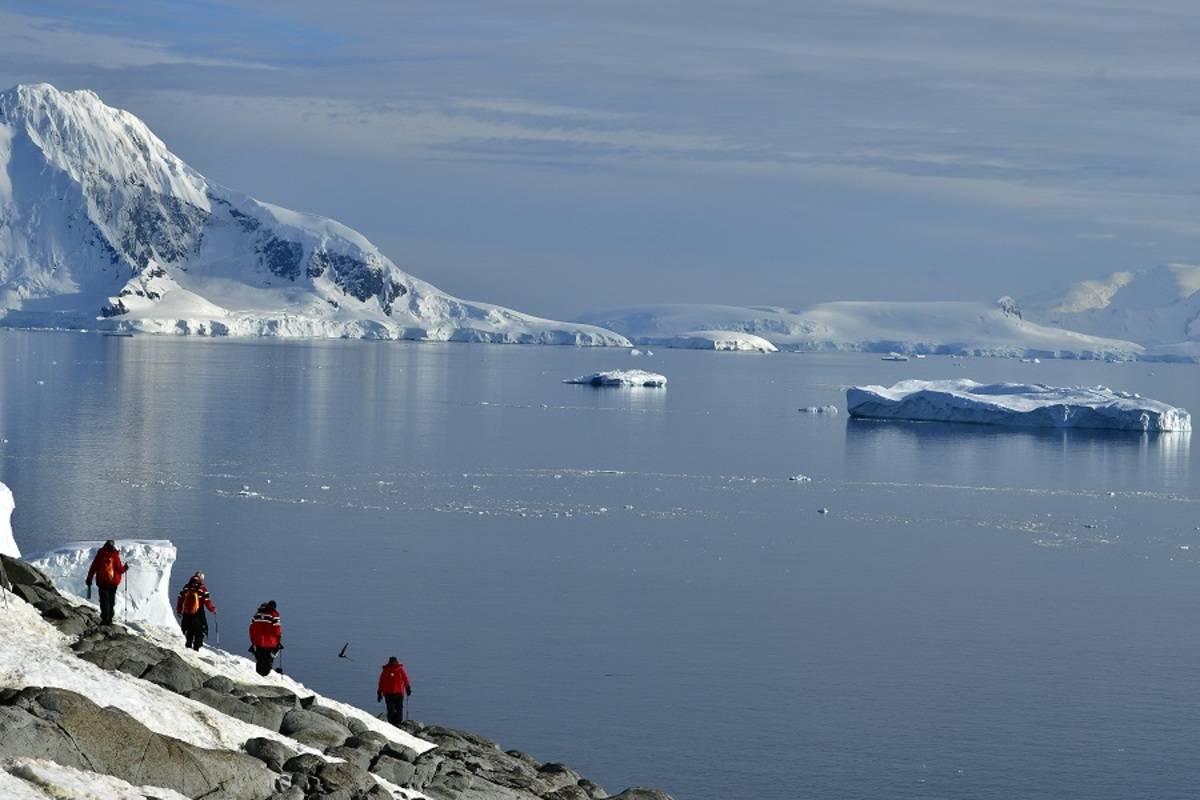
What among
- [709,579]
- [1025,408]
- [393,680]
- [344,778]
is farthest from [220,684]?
[1025,408]

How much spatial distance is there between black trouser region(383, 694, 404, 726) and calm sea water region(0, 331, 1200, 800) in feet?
9.56

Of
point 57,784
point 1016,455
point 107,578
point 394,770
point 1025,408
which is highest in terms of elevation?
point 1025,408

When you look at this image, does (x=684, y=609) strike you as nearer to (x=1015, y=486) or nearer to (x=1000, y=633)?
(x=1000, y=633)

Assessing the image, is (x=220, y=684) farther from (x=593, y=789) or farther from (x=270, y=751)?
(x=593, y=789)

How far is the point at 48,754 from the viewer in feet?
40.5

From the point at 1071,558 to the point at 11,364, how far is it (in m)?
86.4

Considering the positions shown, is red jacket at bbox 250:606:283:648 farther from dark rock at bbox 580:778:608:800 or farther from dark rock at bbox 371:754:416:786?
dark rock at bbox 580:778:608:800

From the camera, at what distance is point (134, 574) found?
2383 cm

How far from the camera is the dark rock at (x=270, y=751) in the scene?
14.0 meters

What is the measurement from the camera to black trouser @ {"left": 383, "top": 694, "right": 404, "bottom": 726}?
18.6 m

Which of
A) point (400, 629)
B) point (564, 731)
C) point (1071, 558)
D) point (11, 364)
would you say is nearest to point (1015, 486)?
point (1071, 558)

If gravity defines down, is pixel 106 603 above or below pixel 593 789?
above

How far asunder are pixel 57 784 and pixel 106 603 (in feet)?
22.5

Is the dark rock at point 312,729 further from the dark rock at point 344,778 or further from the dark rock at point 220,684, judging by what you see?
the dark rock at point 344,778
